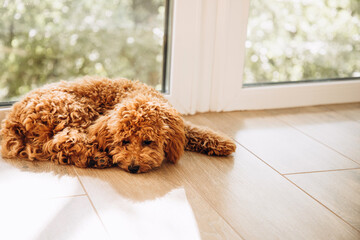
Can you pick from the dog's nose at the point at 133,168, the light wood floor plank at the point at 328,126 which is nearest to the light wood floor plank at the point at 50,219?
the dog's nose at the point at 133,168

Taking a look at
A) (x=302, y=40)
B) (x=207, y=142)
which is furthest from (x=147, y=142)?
(x=302, y=40)

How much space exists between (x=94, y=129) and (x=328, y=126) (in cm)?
122

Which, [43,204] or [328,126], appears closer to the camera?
[43,204]

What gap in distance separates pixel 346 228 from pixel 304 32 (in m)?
1.38

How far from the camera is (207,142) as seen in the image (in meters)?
1.77

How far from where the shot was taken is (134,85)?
178 cm

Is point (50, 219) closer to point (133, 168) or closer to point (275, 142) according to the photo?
point (133, 168)

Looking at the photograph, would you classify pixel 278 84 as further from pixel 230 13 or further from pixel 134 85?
pixel 134 85

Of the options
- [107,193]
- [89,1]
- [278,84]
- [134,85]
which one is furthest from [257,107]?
[107,193]

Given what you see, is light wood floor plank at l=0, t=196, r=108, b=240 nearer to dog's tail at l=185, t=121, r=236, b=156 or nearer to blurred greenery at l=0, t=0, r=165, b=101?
dog's tail at l=185, t=121, r=236, b=156

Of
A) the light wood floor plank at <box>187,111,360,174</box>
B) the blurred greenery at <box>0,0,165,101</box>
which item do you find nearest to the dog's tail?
the light wood floor plank at <box>187,111,360,174</box>

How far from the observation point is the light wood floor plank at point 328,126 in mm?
1956

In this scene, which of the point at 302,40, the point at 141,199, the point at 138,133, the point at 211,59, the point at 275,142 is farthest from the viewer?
the point at 302,40

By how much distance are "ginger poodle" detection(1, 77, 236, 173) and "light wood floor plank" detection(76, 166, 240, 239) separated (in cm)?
5
